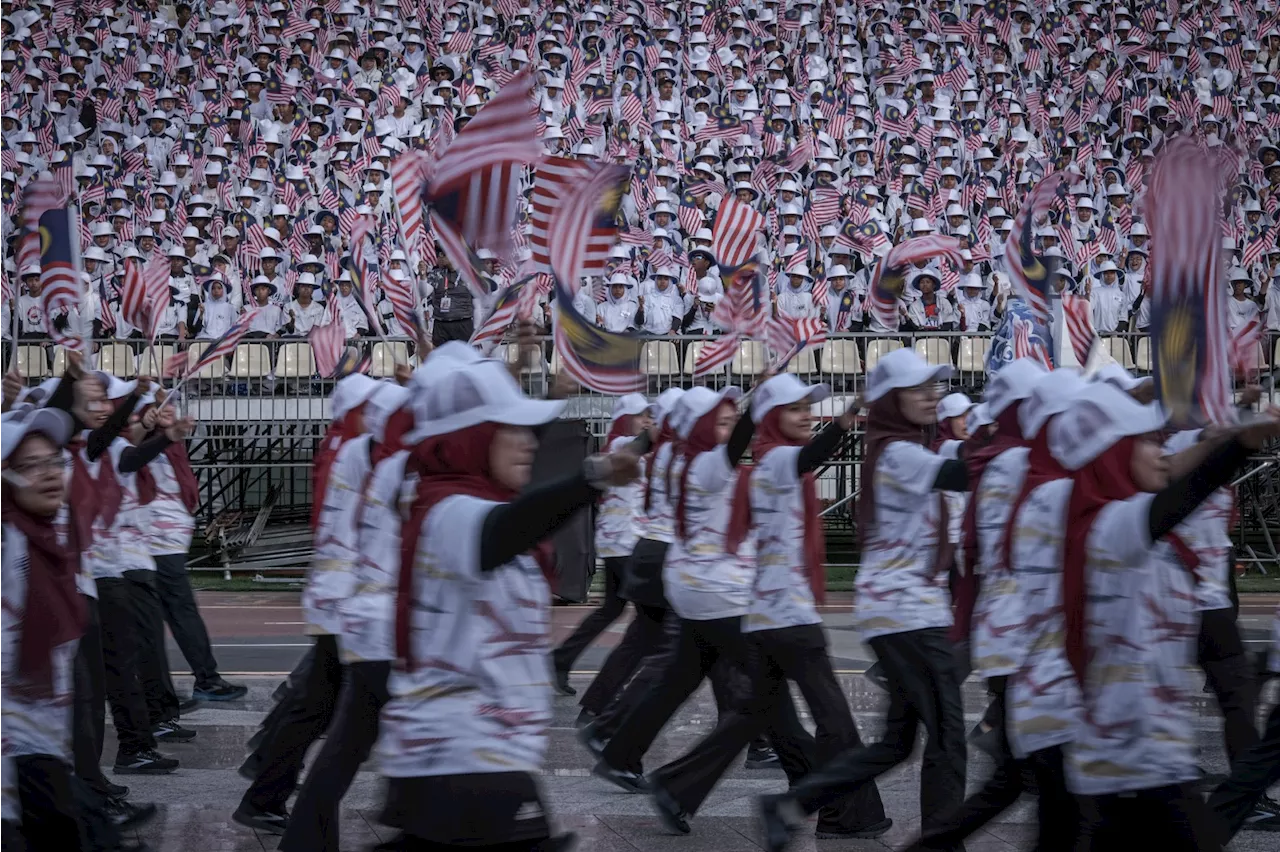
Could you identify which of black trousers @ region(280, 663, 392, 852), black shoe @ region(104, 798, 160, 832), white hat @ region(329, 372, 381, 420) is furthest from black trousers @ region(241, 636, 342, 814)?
white hat @ region(329, 372, 381, 420)

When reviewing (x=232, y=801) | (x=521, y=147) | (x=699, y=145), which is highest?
(x=699, y=145)

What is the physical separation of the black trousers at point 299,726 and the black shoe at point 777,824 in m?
1.79

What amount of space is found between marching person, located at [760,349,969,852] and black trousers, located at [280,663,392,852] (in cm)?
155

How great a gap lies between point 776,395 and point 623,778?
201 cm

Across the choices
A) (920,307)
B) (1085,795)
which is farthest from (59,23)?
(1085,795)

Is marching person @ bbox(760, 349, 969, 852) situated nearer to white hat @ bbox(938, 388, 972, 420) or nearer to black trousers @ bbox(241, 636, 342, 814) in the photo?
black trousers @ bbox(241, 636, 342, 814)

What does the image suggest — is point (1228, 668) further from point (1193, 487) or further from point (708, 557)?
point (1193, 487)

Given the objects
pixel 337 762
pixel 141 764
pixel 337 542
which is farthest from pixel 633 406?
pixel 337 762

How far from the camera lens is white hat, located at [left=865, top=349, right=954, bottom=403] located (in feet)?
22.3

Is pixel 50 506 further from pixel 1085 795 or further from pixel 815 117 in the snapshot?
pixel 815 117

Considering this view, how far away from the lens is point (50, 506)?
5.45 metres

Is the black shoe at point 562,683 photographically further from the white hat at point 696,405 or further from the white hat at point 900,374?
the white hat at point 900,374

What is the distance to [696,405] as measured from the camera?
27.2ft

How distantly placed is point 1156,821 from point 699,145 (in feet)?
63.2
